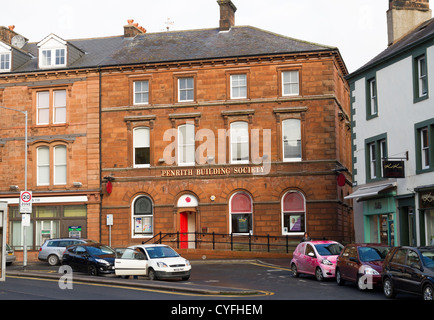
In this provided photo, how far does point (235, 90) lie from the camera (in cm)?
4247

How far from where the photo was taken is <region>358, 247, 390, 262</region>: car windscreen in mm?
22942

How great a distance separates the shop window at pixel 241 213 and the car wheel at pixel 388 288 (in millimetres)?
21076

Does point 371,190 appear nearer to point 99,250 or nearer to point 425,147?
point 425,147

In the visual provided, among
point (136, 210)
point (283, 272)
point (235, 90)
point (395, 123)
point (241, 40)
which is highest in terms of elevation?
point (241, 40)

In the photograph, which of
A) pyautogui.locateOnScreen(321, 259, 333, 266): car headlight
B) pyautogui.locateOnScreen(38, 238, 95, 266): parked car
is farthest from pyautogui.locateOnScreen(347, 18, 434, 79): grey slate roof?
pyautogui.locateOnScreen(38, 238, 95, 266): parked car

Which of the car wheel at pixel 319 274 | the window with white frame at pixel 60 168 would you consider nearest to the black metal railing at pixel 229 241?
the window with white frame at pixel 60 168

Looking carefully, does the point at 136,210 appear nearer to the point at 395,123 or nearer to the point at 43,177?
the point at 43,177

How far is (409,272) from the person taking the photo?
19.0 m

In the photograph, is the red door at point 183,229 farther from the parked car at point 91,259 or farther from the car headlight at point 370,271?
the car headlight at point 370,271

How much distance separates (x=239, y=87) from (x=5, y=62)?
16655mm

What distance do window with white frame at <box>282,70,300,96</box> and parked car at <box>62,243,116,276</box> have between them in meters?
15.9

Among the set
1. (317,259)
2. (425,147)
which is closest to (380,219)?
(425,147)
